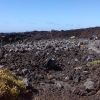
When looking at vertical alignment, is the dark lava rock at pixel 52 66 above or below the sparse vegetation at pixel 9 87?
below

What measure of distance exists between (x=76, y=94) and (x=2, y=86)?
5.35 metres

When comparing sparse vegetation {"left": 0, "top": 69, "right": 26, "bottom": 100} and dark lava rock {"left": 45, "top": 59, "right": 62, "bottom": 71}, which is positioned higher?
sparse vegetation {"left": 0, "top": 69, "right": 26, "bottom": 100}

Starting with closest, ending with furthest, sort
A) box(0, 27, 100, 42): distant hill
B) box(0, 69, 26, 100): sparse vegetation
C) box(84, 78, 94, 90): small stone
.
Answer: box(0, 69, 26, 100): sparse vegetation → box(84, 78, 94, 90): small stone → box(0, 27, 100, 42): distant hill

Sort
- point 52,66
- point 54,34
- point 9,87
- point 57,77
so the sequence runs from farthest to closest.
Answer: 1. point 54,34
2. point 52,66
3. point 57,77
4. point 9,87

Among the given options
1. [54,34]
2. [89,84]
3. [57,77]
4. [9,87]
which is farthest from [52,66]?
[54,34]

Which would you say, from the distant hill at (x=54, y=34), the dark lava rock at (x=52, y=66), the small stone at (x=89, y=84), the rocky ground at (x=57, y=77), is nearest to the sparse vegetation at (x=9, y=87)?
the rocky ground at (x=57, y=77)

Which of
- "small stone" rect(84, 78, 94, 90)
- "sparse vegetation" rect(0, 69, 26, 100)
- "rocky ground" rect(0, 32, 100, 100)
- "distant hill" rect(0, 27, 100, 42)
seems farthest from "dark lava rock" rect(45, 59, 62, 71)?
"distant hill" rect(0, 27, 100, 42)

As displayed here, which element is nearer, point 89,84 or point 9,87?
point 9,87

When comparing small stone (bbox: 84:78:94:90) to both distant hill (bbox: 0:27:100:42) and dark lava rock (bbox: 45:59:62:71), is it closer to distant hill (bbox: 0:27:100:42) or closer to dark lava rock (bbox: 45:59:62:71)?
dark lava rock (bbox: 45:59:62:71)

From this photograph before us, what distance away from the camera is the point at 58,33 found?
61.5 metres

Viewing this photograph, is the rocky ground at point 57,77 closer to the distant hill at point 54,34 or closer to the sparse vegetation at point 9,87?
the sparse vegetation at point 9,87

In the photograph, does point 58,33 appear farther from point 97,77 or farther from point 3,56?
point 97,77

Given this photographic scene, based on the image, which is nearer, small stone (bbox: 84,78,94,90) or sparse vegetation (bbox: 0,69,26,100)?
sparse vegetation (bbox: 0,69,26,100)

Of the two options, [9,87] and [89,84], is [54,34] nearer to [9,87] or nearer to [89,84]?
[89,84]
